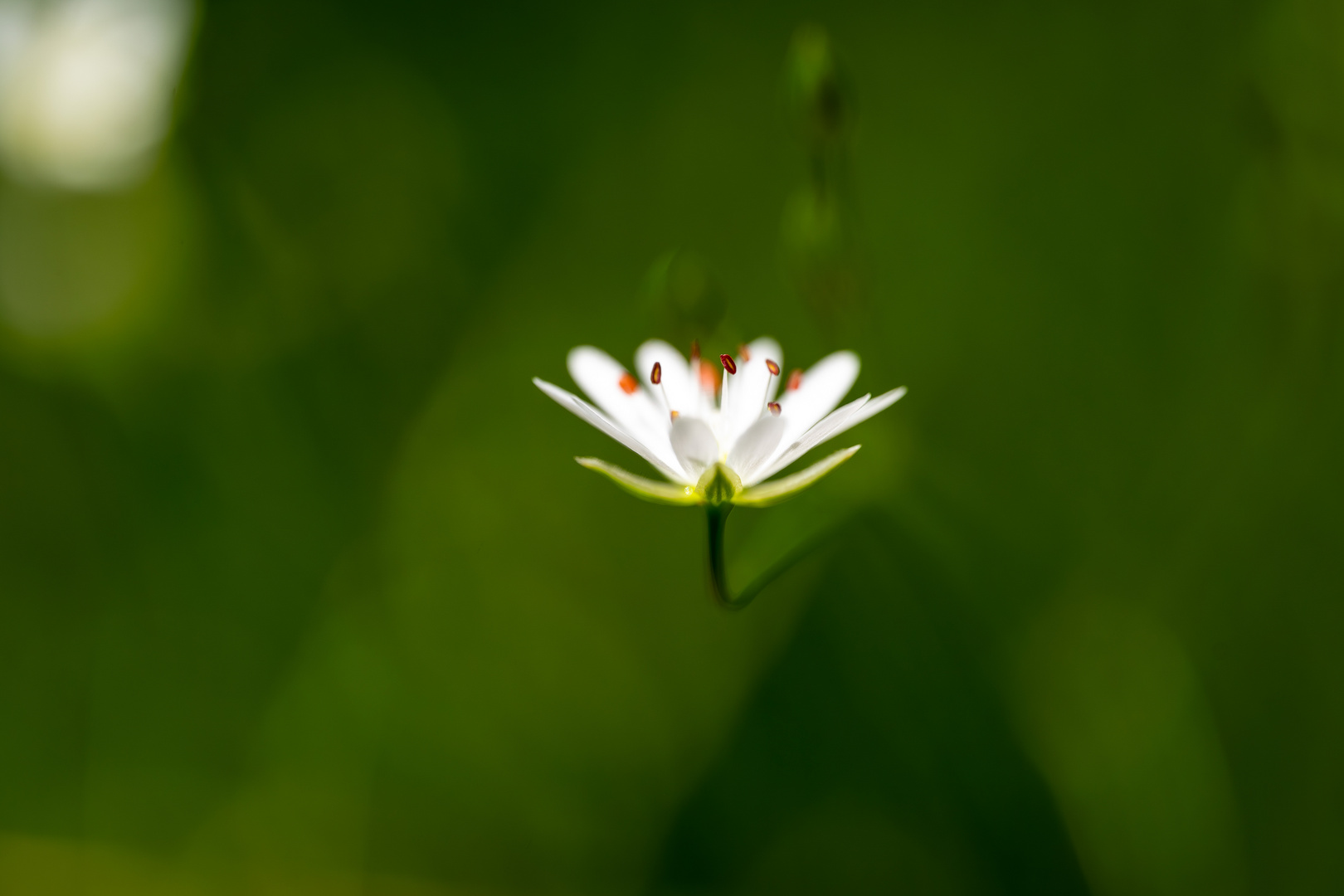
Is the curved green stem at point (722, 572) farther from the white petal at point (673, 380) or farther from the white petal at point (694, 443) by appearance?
the white petal at point (673, 380)

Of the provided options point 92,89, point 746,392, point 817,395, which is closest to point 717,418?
point 746,392

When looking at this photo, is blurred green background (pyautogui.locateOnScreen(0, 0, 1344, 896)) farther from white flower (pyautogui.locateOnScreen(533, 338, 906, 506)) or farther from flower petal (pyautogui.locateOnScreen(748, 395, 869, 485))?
flower petal (pyautogui.locateOnScreen(748, 395, 869, 485))

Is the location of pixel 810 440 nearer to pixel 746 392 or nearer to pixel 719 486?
pixel 719 486

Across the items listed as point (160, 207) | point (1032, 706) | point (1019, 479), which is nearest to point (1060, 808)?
point (1032, 706)

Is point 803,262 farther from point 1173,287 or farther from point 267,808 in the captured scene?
point 267,808

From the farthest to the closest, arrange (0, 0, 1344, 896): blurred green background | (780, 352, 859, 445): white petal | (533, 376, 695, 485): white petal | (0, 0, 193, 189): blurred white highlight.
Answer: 1. (0, 0, 193, 189): blurred white highlight
2. (0, 0, 1344, 896): blurred green background
3. (780, 352, 859, 445): white petal
4. (533, 376, 695, 485): white petal

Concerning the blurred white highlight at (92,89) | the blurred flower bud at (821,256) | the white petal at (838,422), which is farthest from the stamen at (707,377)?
the blurred white highlight at (92,89)

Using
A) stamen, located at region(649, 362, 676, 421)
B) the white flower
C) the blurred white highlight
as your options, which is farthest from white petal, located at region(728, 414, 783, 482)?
the blurred white highlight
